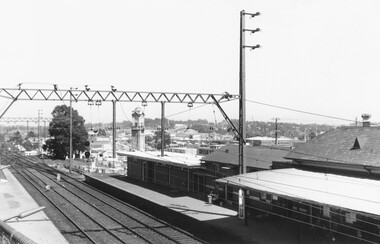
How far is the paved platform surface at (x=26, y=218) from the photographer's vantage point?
18.4 meters

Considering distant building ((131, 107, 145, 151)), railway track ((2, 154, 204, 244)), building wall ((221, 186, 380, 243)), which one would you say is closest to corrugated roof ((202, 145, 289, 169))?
building wall ((221, 186, 380, 243))

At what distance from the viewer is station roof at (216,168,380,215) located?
44.9 ft

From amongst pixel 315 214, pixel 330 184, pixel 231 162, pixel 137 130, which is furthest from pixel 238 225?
pixel 137 130

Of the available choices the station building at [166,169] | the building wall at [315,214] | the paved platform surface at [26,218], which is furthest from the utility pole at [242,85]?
the paved platform surface at [26,218]

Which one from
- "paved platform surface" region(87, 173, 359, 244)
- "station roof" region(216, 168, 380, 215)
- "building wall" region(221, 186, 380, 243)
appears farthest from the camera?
"paved platform surface" region(87, 173, 359, 244)

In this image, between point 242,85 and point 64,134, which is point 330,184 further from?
point 64,134

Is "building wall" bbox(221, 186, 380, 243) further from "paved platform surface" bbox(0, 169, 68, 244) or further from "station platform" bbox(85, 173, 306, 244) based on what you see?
"paved platform surface" bbox(0, 169, 68, 244)

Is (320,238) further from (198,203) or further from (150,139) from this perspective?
(150,139)

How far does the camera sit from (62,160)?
6912cm

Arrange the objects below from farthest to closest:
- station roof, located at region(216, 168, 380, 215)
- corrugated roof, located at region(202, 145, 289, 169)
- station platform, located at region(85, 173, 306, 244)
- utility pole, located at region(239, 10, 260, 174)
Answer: corrugated roof, located at region(202, 145, 289, 169), utility pole, located at region(239, 10, 260, 174), station platform, located at region(85, 173, 306, 244), station roof, located at region(216, 168, 380, 215)

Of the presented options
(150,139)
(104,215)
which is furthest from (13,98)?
(150,139)

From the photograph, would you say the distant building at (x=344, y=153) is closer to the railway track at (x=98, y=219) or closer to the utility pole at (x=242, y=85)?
the utility pole at (x=242, y=85)

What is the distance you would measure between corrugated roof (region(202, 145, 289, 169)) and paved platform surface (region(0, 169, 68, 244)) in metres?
12.4

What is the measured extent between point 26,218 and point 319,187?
17.7 meters
